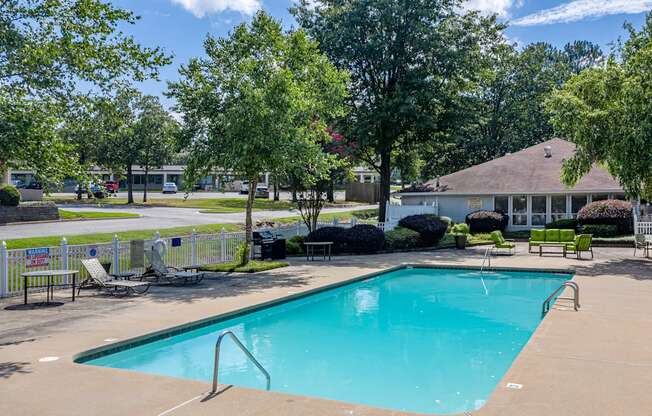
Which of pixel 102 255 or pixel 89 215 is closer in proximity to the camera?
pixel 102 255

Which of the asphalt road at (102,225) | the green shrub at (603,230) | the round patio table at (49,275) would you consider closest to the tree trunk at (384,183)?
the asphalt road at (102,225)

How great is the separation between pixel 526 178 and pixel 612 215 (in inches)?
254

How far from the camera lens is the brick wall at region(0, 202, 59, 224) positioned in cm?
2991

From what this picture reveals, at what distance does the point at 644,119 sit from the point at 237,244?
15350mm

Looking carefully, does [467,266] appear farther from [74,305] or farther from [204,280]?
[74,305]

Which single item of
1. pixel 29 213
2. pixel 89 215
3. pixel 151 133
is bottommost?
pixel 89 215

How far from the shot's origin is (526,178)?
3481 centimetres

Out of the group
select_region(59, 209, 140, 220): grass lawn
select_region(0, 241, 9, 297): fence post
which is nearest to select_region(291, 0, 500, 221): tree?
select_region(59, 209, 140, 220): grass lawn

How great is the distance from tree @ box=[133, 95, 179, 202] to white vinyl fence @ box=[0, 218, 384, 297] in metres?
33.0

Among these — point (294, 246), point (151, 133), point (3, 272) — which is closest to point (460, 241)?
point (294, 246)

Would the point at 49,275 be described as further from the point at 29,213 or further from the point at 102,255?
the point at 29,213

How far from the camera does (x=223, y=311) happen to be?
1210cm

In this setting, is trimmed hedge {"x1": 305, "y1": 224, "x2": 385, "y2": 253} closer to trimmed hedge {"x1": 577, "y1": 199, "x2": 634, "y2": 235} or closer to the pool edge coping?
the pool edge coping

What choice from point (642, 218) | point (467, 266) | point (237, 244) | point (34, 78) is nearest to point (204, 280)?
point (237, 244)
